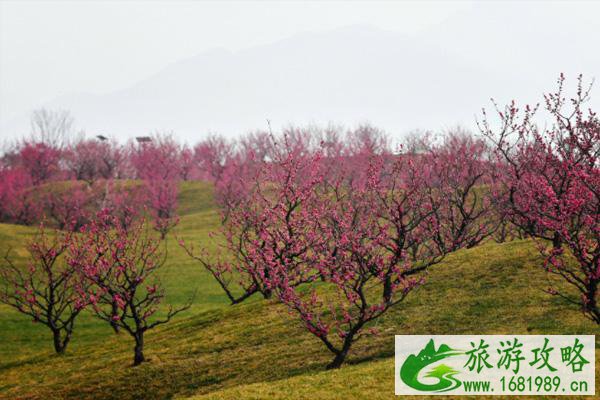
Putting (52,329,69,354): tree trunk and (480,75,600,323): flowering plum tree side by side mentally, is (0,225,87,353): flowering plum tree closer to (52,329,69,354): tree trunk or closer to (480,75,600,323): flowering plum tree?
(52,329,69,354): tree trunk

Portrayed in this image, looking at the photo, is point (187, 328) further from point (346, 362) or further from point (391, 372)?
point (391, 372)

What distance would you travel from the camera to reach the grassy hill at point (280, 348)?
18.1m

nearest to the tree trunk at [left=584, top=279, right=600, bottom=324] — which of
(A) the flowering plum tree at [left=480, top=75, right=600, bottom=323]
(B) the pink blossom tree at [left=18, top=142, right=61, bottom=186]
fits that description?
(A) the flowering plum tree at [left=480, top=75, right=600, bottom=323]

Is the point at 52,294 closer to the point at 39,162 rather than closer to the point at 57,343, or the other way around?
the point at 57,343

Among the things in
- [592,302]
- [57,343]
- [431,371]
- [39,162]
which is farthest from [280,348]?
[39,162]

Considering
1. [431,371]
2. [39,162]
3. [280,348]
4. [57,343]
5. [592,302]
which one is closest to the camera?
[431,371]

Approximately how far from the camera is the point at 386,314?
23312 millimetres

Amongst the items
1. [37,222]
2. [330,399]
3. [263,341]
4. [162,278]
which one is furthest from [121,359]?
[37,222]

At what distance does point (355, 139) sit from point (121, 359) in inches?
3961

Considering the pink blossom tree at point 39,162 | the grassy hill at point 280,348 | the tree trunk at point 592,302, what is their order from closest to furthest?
the tree trunk at point 592,302 < the grassy hill at point 280,348 < the pink blossom tree at point 39,162

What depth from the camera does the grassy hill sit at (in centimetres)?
1814

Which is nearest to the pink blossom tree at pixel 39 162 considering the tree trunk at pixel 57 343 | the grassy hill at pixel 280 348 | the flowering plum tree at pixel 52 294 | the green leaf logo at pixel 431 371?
the flowering plum tree at pixel 52 294

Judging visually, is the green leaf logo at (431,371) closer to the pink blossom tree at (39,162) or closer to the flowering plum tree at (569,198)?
the flowering plum tree at (569,198)

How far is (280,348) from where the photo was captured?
73.8 feet
